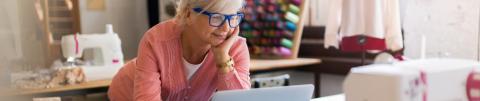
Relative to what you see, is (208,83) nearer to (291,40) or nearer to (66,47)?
(66,47)

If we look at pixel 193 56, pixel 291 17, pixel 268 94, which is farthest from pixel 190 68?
pixel 291 17

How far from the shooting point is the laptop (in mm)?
938

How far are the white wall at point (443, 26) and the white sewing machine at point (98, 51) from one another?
1554mm

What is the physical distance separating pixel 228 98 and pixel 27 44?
53 centimetres

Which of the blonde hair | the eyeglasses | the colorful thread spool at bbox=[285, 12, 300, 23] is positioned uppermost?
the blonde hair

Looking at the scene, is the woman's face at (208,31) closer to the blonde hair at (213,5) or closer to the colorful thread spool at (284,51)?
the blonde hair at (213,5)

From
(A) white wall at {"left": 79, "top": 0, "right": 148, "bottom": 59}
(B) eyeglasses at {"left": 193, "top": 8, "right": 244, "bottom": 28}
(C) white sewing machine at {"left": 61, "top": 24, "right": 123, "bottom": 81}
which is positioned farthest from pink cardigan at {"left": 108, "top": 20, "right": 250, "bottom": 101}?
(A) white wall at {"left": 79, "top": 0, "right": 148, "bottom": 59}

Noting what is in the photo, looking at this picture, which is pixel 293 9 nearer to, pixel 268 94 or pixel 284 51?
pixel 284 51

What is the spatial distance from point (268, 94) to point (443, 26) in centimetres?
172

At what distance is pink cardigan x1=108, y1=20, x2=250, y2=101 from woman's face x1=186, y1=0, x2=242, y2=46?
8cm

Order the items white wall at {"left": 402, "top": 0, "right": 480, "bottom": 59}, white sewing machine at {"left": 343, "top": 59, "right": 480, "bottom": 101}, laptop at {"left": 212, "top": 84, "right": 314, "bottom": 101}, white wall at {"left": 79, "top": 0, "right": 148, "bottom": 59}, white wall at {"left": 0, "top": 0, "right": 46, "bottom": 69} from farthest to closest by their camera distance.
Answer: white wall at {"left": 79, "top": 0, "right": 148, "bottom": 59} → white wall at {"left": 402, "top": 0, "right": 480, "bottom": 59} → laptop at {"left": 212, "top": 84, "right": 314, "bottom": 101} → white sewing machine at {"left": 343, "top": 59, "right": 480, "bottom": 101} → white wall at {"left": 0, "top": 0, "right": 46, "bottom": 69}

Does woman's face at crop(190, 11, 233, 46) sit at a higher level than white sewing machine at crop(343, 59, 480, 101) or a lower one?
higher

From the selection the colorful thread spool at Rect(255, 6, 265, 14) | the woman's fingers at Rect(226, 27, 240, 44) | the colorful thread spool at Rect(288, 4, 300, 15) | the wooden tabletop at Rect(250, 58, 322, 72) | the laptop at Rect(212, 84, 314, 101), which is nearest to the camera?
the laptop at Rect(212, 84, 314, 101)

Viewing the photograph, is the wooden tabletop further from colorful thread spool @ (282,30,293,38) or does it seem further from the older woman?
the older woman
